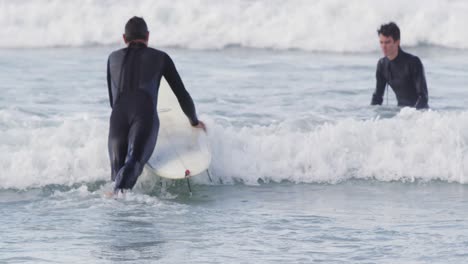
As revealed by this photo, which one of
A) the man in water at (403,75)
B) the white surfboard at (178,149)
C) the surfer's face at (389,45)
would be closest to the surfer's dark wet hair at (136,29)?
the white surfboard at (178,149)

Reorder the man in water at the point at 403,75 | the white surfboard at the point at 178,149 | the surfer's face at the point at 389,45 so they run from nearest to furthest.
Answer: the white surfboard at the point at 178,149, the surfer's face at the point at 389,45, the man in water at the point at 403,75

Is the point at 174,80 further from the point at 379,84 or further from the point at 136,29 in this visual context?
the point at 379,84

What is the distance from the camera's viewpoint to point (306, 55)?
19.2 metres

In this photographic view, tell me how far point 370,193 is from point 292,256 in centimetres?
245

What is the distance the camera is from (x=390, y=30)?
10.9 meters

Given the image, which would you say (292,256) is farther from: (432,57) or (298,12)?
(298,12)

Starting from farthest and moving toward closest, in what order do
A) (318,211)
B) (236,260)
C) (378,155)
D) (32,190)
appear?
(378,155), (32,190), (318,211), (236,260)

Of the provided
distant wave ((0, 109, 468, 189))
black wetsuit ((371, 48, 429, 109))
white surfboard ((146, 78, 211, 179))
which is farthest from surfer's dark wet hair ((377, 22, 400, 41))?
white surfboard ((146, 78, 211, 179))

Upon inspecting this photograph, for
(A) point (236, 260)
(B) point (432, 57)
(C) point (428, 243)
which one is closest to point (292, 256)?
(A) point (236, 260)

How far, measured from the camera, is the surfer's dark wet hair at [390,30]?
424 inches

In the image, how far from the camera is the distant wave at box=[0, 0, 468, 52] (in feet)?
68.2

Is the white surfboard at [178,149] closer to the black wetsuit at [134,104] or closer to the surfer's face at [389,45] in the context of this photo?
the black wetsuit at [134,104]

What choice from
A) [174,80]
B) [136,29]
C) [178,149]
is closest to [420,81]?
[178,149]

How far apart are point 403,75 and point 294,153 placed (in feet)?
6.74
